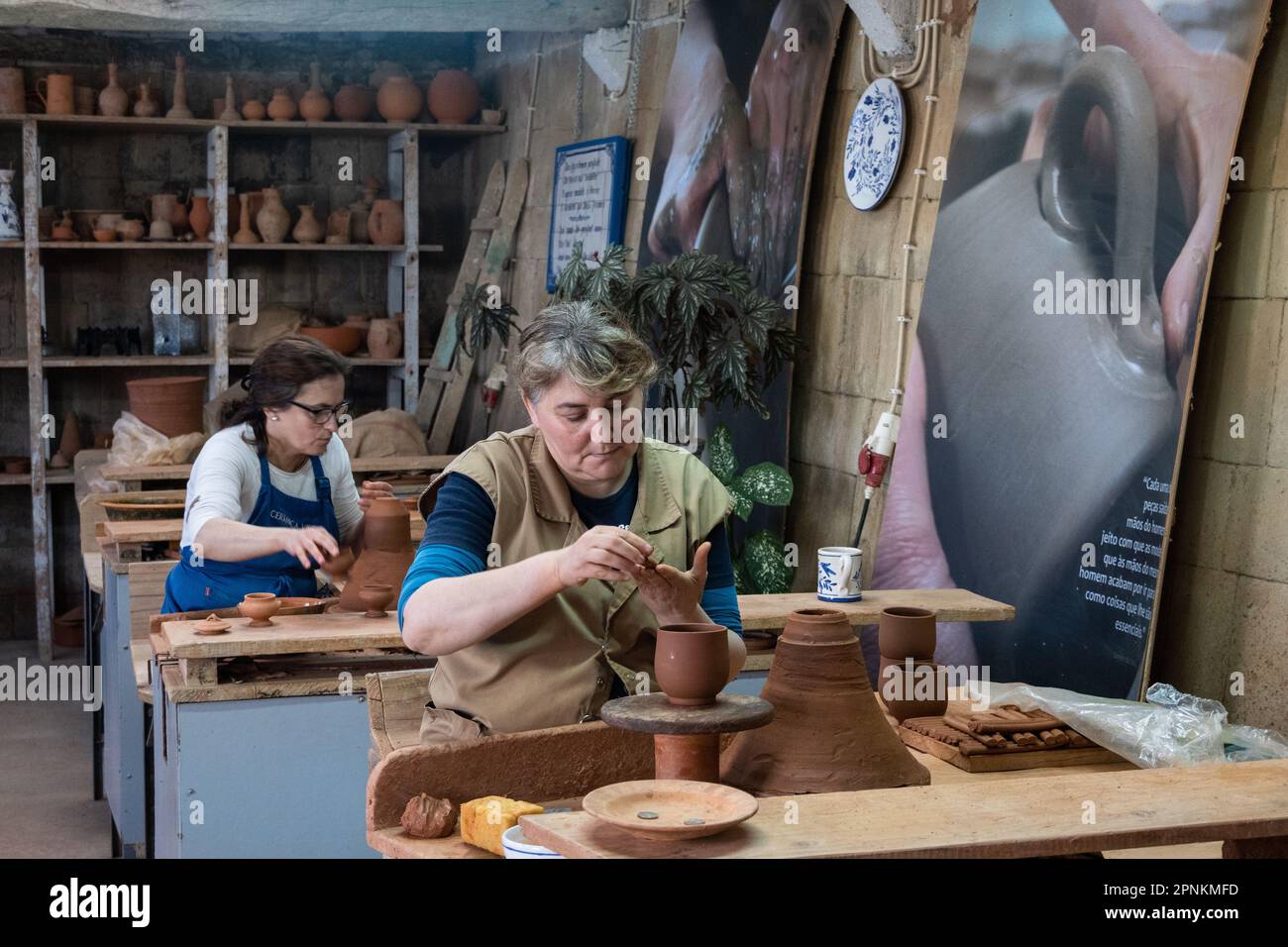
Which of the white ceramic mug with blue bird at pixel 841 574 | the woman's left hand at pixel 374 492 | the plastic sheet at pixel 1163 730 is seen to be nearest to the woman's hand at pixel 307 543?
the woman's left hand at pixel 374 492

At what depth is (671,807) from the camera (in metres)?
1.83

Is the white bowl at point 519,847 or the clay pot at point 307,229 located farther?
the clay pot at point 307,229

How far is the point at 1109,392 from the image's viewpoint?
330 centimetres

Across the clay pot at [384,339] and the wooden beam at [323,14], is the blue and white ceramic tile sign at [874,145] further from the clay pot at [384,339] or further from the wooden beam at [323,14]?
the clay pot at [384,339]

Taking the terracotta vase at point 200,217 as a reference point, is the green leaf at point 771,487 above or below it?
below

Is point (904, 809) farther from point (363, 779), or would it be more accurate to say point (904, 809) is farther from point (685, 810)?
point (363, 779)

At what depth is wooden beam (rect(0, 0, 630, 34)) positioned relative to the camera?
5852mm

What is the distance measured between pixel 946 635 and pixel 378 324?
14.6 feet

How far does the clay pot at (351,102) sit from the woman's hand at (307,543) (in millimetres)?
4281

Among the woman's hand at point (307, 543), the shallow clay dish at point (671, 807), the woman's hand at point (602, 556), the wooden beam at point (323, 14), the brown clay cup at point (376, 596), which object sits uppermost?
the wooden beam at point (323, 14)

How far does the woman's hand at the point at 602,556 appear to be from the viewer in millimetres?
2092

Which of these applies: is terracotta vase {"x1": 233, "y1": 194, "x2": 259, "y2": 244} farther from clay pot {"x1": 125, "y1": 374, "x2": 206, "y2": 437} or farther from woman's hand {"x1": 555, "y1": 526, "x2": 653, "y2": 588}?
woman's hand {"x1": 555, "y1": 526, "x2": 653, "y2": 588}

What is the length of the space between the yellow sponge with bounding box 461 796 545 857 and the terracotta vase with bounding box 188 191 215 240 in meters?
5.86

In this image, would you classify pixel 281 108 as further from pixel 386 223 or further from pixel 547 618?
pixel 547 618
